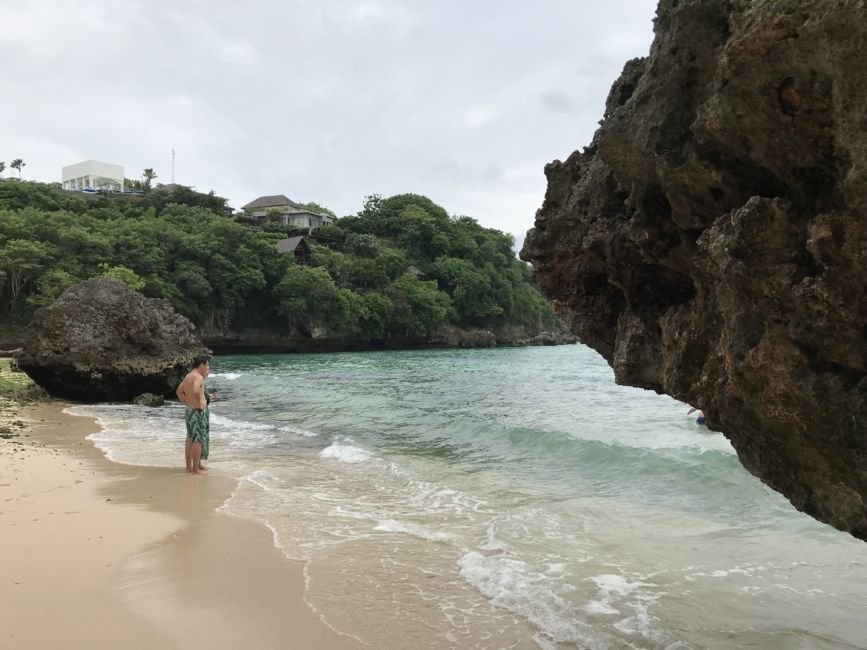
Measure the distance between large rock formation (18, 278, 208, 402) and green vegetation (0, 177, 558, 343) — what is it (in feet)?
85.8

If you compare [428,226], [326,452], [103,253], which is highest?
[428,226]

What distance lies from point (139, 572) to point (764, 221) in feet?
15.3

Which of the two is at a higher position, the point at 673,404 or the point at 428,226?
the point at 428,226

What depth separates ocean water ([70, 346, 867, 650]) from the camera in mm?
4082

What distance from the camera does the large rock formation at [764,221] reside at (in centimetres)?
222

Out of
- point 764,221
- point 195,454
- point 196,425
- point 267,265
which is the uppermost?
point 267,265

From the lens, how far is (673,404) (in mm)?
17031

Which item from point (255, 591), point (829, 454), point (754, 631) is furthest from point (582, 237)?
point (255, 591)

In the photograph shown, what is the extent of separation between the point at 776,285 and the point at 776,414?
54cm

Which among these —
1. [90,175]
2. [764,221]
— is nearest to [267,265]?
[764,221]

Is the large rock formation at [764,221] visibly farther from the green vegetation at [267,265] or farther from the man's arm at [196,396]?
the green vegetation at [267,265]

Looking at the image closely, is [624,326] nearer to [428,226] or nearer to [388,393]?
[388,393]

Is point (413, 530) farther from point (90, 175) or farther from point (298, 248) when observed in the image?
point (90, 175)

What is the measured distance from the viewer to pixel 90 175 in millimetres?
103938
